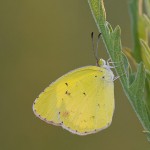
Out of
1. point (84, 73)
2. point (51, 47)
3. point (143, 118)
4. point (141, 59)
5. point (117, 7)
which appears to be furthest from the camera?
point (51, 47)

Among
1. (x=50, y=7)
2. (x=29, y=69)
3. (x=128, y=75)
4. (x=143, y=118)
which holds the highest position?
(x=128, y=75)

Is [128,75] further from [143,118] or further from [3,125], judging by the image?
[3,125]

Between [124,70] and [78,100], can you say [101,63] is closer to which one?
[78,100]

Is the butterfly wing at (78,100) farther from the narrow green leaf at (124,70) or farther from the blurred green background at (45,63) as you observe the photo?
the blurred green background at (45,63)

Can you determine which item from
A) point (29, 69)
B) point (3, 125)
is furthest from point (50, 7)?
point (3, 125)

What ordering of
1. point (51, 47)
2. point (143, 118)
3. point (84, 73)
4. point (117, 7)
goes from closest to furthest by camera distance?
1. point (143, 118)
2. point (84, 73)
3. point (117, 7)
4. point (51, 47)

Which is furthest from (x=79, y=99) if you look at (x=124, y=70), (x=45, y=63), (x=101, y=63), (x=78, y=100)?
(x=45, y=63)

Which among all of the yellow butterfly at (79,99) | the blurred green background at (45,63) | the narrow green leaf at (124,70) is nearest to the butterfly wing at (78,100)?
the yellow butterfly at (79,99)
